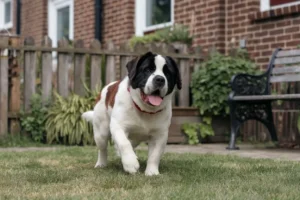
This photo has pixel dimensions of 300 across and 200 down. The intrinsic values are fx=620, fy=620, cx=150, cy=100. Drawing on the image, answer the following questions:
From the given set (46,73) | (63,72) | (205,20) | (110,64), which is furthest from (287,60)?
(46,73)

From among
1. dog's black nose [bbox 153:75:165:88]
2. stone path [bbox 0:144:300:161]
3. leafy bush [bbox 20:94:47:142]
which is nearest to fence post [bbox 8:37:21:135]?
leafy bush [bbox 20:94:47:142]

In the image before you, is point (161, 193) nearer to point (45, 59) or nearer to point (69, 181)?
point (69, 181)

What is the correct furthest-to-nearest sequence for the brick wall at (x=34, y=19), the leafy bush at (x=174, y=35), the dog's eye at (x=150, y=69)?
the brick wall at (x=34, y=19) < the leafy bush at (x=174, y=35) < the dog's eye at (x=150, y=69)

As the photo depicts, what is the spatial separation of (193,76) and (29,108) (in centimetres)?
223

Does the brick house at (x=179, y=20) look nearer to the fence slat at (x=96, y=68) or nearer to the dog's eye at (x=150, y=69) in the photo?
the fence slat at (x=96, y=68)

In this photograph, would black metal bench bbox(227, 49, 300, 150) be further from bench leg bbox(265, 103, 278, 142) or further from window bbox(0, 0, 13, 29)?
window bbox(0, 0, 13, 29)

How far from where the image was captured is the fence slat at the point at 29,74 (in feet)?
25.8

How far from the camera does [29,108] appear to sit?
7.93 metres

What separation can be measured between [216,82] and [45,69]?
2200mm

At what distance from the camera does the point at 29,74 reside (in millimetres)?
7918

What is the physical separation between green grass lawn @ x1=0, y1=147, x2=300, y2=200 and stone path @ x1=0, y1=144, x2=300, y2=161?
2.05ft

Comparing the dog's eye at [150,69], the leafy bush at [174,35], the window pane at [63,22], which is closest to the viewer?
the dog's eye at [150,69]

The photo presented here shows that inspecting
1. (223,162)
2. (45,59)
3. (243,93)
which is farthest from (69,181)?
(45,59)

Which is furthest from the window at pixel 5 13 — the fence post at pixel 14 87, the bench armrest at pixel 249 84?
the bench armrest at pixel 249 84
